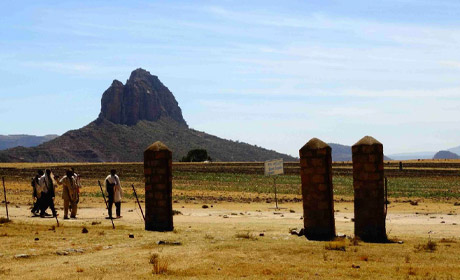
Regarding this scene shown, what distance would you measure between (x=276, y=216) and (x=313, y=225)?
837cm

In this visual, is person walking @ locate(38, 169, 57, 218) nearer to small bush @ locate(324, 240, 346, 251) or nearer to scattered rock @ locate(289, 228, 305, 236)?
scattered rock @ locate(289, 228, 305, 236)

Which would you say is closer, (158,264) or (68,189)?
(158,264)

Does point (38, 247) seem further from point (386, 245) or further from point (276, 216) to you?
point (276, 216)

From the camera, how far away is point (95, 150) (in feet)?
549

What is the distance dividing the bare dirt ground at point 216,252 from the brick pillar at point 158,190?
529 millimetres

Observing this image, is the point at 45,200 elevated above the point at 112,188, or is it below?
below

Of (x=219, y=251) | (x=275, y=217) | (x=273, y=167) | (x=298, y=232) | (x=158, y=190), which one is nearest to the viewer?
(x=219, y=251)

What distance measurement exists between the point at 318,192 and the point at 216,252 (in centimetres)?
387

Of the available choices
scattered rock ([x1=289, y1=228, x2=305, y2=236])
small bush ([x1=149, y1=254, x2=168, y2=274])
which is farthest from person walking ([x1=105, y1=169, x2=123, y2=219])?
small bush ([x1=149, y1=254, x2=168, y2=274])

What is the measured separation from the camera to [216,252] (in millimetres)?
14000

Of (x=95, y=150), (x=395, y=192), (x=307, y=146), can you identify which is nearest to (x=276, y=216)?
(x=307, y=146)

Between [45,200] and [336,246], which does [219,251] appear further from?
[45,200]

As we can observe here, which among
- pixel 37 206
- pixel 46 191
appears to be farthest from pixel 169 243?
pixel 37 206

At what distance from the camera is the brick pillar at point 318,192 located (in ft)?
53.9
